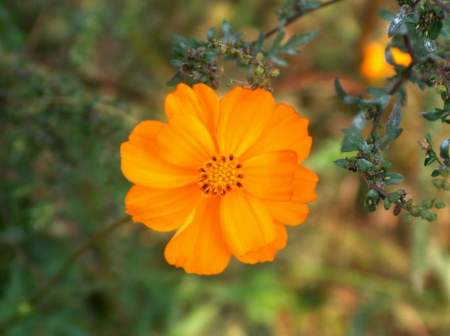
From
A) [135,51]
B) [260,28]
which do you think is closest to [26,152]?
[135,51]

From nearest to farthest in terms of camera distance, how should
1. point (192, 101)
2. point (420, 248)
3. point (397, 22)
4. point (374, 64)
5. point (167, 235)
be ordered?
point (397, 22) → point (192, 101) → point (420, 248) → point (167, 235) → point (374, 64)

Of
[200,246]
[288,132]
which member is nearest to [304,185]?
[288,132]

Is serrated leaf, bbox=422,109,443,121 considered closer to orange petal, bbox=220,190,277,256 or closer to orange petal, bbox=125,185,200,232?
orange petal, bbox=220,190,277,256

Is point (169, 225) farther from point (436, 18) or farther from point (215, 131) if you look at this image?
point (436, 18)

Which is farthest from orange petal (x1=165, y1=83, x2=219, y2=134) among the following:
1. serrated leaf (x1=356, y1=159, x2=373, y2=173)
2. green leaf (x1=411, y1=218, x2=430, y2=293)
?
green leaf (x1=411, y1=218, x2=430, y2=293)

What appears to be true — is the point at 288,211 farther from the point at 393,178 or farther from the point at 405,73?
the point at 405,73

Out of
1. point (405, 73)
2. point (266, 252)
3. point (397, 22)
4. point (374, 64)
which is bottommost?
point (266, 252)
